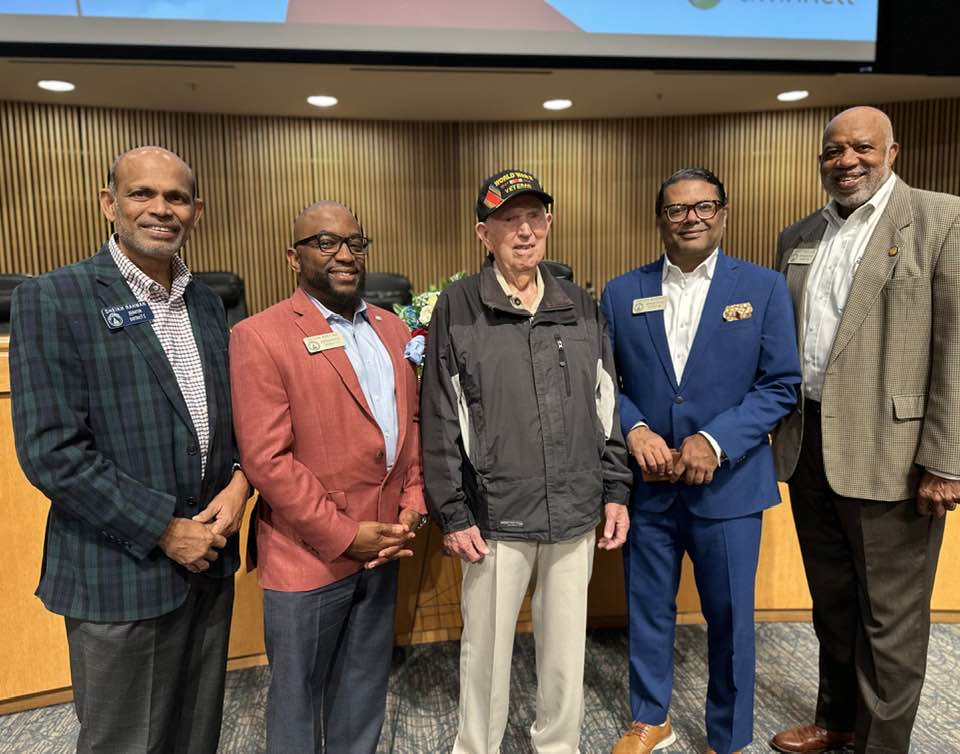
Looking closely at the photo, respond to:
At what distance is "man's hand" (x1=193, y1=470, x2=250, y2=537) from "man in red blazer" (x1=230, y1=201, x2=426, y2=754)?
0.06 m

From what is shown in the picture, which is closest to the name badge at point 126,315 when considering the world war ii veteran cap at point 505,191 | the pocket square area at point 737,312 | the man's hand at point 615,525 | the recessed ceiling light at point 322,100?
the world war ii veteran cap at point 505,191

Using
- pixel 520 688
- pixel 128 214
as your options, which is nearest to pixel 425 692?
pixel 520 688

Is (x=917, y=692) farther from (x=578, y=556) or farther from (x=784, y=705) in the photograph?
(x=578, y=556)

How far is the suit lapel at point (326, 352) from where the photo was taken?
1.69m

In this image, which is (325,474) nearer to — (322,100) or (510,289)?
(510,289)

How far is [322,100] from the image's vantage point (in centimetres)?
614

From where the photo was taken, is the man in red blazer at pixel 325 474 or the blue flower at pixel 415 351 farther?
the blue flower at pixel 415 351

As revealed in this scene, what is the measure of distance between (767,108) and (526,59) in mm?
3233

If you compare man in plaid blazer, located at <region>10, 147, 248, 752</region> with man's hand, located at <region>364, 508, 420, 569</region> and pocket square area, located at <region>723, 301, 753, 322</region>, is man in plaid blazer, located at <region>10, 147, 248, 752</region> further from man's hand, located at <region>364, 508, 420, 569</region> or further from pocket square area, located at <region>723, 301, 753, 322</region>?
pocket square area, located at <region>723, 301, 753, 322</region>

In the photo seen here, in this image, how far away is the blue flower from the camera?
1.86 m

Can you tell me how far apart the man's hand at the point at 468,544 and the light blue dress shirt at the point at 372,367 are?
10.0 inches

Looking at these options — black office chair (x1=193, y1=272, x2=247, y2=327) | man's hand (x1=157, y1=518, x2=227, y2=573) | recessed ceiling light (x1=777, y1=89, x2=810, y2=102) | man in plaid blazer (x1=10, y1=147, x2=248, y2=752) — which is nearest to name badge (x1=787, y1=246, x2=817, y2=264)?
man in plaid blazer (x1=10, y1=147, x2=248, y2=752)

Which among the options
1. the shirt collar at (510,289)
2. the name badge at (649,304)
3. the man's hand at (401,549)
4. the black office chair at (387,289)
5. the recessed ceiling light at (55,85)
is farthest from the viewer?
the recessed ceiling light at (55,85)

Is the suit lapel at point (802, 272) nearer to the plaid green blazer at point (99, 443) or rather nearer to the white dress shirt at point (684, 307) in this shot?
the white dress shirt at point (684, 307)
